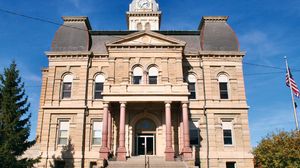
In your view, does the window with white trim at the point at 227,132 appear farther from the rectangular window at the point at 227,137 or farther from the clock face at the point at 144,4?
the clock face at the point at 144,4

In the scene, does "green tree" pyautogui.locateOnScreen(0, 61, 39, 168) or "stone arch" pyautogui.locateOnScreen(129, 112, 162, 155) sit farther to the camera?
"stone arch" pyautogui.locateOnScreen(129, 112, 162, 155)

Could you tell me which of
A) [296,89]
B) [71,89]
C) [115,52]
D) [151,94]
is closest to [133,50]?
[115,52]

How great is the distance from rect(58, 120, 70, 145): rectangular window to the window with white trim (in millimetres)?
14324

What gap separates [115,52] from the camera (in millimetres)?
29016

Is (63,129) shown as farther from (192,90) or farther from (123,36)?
(192,90)

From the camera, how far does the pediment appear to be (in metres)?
29.0

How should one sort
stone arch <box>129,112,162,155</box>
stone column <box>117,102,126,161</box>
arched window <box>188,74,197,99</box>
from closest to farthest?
stone column <box>117,102,126,161</box>, stone arch <box>129,112,162,155</box>, arched window <box>188,74,197,99</box>

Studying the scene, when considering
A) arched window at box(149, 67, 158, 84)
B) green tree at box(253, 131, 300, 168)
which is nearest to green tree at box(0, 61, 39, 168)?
arched window at box(149, 67, 158, 84)

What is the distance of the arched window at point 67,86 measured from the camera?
1189 inches

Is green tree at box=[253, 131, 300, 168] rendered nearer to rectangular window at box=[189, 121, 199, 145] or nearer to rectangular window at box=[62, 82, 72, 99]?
rectangular window at box=[189, 121, 199, 145]

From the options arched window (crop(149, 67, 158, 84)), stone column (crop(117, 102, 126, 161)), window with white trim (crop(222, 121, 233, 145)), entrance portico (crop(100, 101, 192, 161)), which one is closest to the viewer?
stone column (crop(117, 102, 126, 161))

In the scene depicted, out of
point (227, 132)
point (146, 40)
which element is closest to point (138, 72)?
point (146, 40)

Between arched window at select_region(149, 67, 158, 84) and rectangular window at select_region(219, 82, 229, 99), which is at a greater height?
arched window at select_region(149, 67, 158, 84)

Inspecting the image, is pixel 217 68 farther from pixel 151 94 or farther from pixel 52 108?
pixel 52 108
